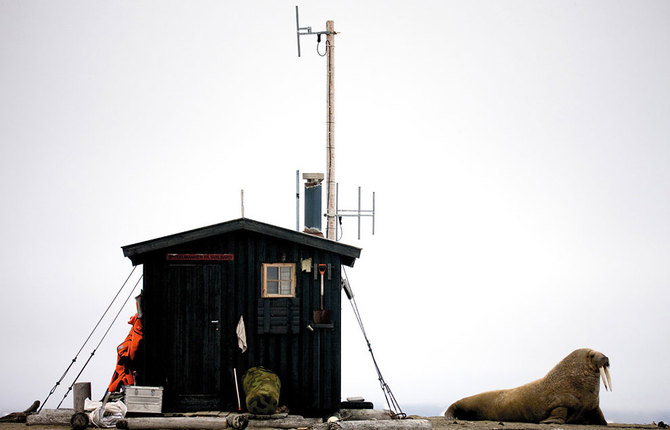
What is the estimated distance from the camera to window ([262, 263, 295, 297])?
20266 millimetres

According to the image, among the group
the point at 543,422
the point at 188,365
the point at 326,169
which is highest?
the point at 326,169

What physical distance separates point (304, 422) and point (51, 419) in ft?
19.1

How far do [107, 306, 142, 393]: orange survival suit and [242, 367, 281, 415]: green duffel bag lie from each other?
2.78 metres

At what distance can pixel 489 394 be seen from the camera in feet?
76.4

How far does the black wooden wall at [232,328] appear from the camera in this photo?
20.1 m

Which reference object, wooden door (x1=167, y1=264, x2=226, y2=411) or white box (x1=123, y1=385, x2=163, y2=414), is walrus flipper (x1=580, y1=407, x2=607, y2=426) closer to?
wooden door (x1=167, y1=264, x2=226, y2=411)

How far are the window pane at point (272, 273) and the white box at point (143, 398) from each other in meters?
3.52

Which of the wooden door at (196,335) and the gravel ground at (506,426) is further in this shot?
the wooden door at (196,335)

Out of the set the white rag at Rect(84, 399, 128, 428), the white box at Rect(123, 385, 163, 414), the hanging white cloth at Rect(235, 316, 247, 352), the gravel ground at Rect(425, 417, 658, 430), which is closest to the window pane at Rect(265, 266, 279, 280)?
the hanging white cloth at Rect(235, 316, 247, 352)

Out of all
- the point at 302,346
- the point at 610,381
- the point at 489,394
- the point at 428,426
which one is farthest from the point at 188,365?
the point at 610,381

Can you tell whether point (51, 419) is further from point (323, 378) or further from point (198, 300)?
point (323, 378)

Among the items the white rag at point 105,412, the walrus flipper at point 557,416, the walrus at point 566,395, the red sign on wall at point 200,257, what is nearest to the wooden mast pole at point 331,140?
the red sign on wall at point 200,257

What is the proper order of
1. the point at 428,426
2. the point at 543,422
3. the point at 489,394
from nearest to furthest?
Answer: the point at 428,426 → the point at 543,422 → the point at 489,394

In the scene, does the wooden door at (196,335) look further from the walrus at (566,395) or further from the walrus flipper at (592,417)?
the walrus flipper at (592,417)
